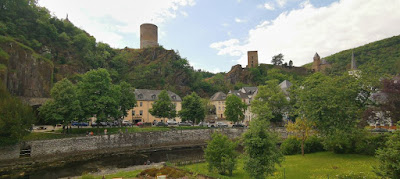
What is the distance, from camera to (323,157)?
81.7 feet

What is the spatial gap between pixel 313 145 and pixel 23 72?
4460cm

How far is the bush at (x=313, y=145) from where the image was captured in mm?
28516

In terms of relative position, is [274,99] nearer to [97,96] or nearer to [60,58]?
[97,96]

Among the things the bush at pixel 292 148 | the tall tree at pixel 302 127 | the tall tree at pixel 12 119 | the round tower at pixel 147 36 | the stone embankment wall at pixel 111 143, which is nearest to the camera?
the tall tree at pixel 12 119

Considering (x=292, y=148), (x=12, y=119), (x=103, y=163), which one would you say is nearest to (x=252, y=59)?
(x=292, y=148)

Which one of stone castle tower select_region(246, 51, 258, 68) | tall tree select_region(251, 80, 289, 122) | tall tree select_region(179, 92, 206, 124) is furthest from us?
stone castle tower select_region(246, 51, 258, 68)

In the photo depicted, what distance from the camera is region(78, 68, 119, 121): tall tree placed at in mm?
35969

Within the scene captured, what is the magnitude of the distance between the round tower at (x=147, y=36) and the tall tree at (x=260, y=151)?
90.0 m

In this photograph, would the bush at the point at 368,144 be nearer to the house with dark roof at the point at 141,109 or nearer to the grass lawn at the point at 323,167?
the grass lawn at the point at 323,167

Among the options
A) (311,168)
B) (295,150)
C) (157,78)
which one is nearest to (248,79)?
(157,78)

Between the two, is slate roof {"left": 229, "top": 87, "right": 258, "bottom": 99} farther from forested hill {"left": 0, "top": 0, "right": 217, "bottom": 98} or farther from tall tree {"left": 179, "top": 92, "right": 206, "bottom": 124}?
tall tree {"left": 179, "top": 92, "right": 206, "bottom": 124}

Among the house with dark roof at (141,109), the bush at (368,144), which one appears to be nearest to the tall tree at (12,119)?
the house with dark roof at (141,109)

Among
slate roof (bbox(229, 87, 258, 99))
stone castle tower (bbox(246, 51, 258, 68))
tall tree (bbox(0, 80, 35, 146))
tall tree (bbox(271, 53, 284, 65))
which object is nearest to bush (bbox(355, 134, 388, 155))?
tall tree (bbox(0, 80, 35, 146))

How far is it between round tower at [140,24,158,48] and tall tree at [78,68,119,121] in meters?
62.3
